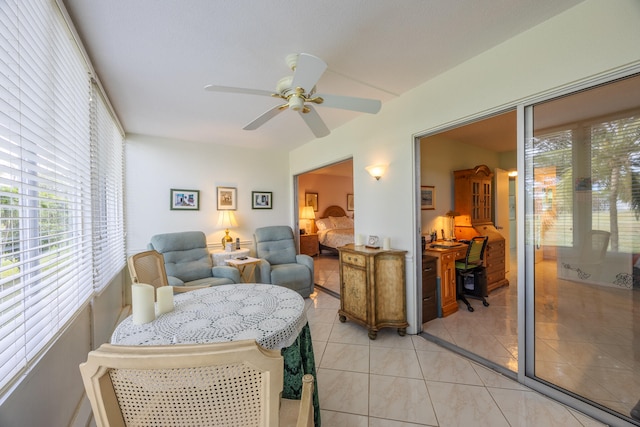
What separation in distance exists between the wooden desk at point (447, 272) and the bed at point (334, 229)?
2.99 metres

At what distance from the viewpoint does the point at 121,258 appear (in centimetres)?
332

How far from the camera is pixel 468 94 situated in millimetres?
2123

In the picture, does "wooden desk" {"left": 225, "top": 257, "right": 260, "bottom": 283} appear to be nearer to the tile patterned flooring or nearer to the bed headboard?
the tile patterned flooring

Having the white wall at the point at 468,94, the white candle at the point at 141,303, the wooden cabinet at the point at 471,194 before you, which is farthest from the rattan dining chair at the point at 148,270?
the wooden cabinet at the point at 471,194

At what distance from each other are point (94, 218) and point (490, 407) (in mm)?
3278

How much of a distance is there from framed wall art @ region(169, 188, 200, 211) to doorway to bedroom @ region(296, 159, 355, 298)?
2492 millimetres

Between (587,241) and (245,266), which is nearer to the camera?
(587,241)

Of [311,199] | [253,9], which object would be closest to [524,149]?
[253,9]

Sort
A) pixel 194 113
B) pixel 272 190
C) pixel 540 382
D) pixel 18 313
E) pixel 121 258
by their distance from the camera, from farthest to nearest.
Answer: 1. pixel 272 190
2. pixel 121 258
3. pixel 194 113
4. pixel 540 382
5. pixel 18 313

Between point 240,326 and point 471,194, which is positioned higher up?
point 471,194

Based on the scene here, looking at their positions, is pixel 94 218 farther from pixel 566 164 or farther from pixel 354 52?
pixel 566 164

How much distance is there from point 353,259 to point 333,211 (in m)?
4.90

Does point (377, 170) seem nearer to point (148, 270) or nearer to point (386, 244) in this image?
point (386, 244)

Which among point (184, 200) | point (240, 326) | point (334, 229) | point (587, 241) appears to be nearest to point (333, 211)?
point (334, 229)
